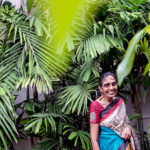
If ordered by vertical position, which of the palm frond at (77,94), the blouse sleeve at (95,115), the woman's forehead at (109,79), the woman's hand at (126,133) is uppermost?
the woman's forehead at (109,79)

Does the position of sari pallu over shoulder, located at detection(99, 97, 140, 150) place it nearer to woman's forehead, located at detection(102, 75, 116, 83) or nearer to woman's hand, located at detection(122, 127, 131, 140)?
woman's hand, located at detection(122, 127, 131, 140)

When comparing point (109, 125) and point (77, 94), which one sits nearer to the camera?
point (109, 125)

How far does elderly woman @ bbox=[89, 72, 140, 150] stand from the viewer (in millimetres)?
1780

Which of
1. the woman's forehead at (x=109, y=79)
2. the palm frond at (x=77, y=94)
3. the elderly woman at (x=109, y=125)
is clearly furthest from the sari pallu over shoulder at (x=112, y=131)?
the palm frond at (x=77, y=94)

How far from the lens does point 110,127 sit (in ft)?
5.86

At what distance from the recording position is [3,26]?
2.58 m

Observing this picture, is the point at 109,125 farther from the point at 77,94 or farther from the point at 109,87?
the point at 77,94

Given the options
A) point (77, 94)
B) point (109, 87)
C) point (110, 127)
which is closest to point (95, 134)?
point (110, 127)

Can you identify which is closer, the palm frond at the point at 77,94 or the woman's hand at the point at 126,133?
the woman's hand at the point at 126,133

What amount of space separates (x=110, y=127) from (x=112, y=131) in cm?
3

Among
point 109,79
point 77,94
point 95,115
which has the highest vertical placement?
point 109,79

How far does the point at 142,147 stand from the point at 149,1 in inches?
59.9

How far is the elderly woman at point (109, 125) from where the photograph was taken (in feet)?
5.84

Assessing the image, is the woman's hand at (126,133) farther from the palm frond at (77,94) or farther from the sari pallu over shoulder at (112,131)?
the palm frond at (77,94)
